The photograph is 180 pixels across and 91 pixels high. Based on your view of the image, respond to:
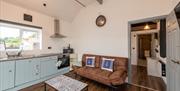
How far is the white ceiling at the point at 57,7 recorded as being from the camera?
3581 mm

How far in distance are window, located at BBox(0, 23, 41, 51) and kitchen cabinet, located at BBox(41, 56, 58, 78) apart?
73 cm

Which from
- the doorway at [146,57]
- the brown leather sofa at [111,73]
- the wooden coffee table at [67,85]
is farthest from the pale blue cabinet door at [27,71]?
the doorway at [146,57]

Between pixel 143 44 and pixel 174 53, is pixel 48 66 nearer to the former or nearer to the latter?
pixel 174 53

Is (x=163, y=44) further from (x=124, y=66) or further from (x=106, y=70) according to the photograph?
(x=106, y=70)

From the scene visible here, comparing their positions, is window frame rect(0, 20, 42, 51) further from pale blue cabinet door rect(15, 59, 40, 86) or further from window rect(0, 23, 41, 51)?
pale blue cabinet door rect(15, 59, 40, 86)

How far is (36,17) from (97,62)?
269 cm

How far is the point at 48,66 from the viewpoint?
3.94 m

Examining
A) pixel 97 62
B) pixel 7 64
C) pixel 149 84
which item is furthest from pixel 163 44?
pixel 7 64

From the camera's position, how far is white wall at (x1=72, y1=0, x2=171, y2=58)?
3.27 meters

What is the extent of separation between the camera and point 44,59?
12.4 feet

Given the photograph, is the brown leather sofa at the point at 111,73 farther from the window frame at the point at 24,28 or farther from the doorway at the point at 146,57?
the window frame at the point at 24,28

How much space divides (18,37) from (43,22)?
1.05 meters

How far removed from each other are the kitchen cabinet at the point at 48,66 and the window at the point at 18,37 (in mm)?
729

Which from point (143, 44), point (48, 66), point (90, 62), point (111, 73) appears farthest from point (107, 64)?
point (143, 44)
